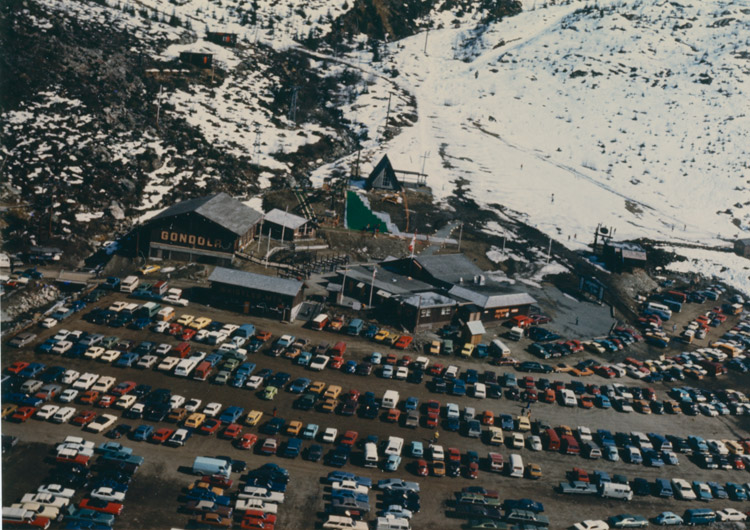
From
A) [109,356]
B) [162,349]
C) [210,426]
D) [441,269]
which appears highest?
[441,269]

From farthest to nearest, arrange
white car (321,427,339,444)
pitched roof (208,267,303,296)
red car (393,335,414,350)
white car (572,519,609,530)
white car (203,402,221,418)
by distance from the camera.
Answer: pitched roof (208,267,303,296)
red car (393,335,414,350)
white car (203,402,221,418)
white car (321,427,339,444)
white car (572,519,609,530)

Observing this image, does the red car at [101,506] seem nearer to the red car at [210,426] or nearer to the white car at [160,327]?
the red car at [210,426]

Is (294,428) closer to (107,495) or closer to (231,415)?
(231,415)

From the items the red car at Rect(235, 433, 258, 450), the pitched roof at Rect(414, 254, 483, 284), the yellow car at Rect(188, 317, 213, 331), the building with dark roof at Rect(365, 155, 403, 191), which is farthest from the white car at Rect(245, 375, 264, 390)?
the building with dark roof at Rect(365, 155, 403, 191)

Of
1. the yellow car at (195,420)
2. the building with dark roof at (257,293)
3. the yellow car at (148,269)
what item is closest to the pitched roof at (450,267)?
the building with dark roof at (257,293)

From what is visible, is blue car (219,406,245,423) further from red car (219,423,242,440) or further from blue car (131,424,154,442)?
blue car (131,424,154,442)

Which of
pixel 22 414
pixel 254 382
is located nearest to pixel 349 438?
pixel 254 382
